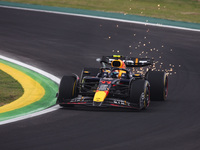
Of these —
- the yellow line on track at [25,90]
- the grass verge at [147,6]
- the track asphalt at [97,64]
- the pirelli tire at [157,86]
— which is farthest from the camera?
the grass verge at [147,6]

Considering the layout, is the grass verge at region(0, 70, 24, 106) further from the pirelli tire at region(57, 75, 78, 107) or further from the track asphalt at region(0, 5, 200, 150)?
the track asphalt at region(0, 5, 200, 150)

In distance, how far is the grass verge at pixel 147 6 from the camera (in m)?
31.7

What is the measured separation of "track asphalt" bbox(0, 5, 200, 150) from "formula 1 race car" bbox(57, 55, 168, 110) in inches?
10.0

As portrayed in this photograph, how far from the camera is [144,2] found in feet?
114

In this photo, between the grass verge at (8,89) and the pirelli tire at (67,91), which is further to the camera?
the grass verge at (8,89)

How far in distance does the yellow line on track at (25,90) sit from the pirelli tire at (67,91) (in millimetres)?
961

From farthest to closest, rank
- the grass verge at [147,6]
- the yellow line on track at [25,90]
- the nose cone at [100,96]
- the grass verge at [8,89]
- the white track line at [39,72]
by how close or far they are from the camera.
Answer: the grass verge at [147,6] → the grass verge at [8,89] → the yellow line on track at [25,90] → the nose cone at [100,96] → the white track line at [39,72]

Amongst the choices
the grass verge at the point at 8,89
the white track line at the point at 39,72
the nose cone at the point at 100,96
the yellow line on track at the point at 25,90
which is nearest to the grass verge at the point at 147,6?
the white track line at the point at 39,72

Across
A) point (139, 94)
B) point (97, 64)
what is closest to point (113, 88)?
point (139, 94)

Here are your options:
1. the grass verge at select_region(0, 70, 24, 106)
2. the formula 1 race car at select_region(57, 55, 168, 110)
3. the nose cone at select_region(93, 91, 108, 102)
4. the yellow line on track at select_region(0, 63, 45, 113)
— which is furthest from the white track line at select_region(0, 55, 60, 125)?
the grass verge at select_region(0, 70, 24, 106)

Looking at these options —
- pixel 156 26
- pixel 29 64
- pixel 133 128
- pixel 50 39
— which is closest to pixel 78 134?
pixel 133 128

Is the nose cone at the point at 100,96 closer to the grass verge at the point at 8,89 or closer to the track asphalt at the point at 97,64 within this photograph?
the track asphalt at the point at 97,64

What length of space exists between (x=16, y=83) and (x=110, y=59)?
2887mm

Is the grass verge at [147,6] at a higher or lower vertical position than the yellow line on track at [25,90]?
higher
